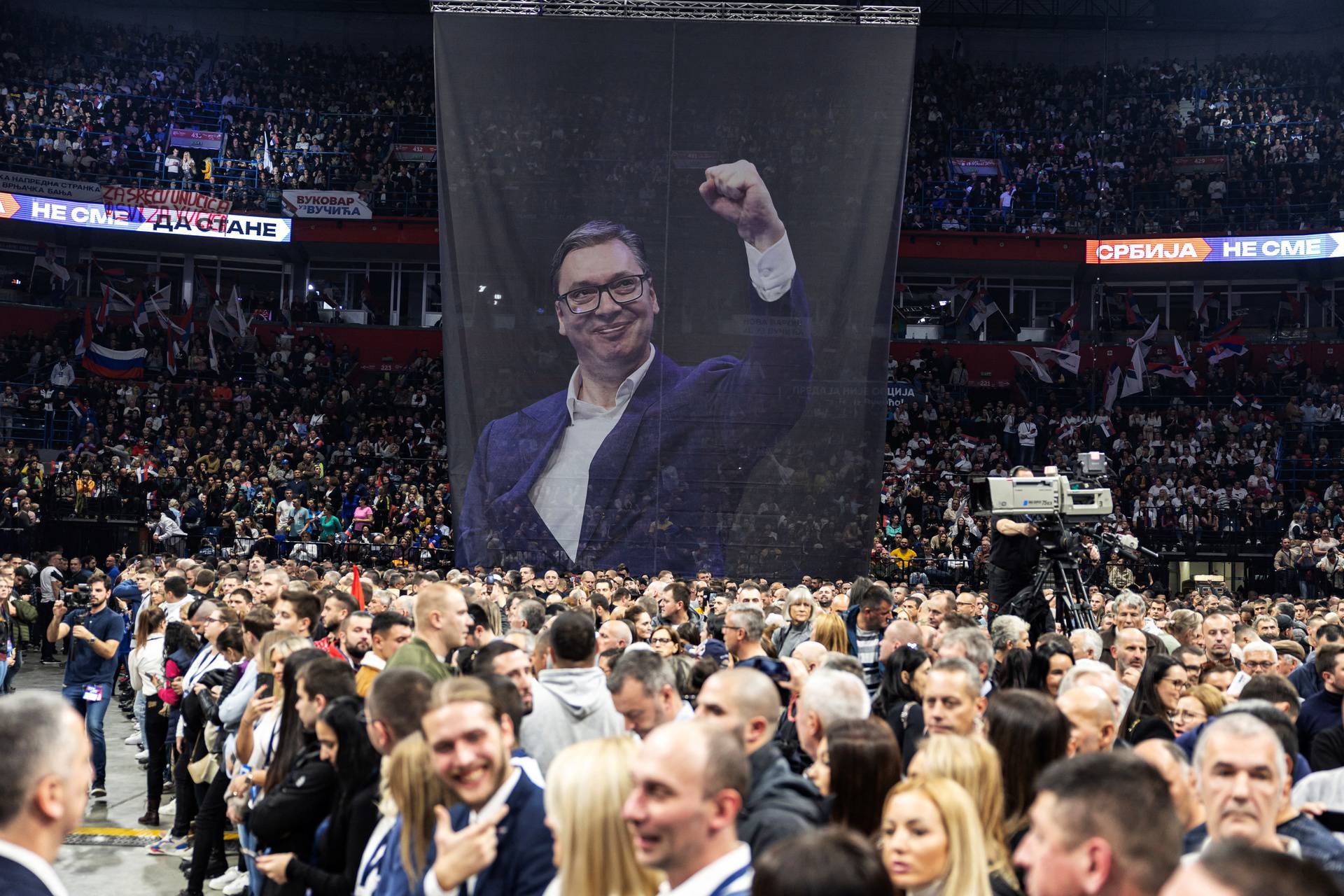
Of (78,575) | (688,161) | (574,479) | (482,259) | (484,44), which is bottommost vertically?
(78,575)

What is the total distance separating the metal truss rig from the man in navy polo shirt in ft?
45.9

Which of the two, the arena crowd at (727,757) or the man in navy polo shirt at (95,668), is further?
the man in navy polo shirt at (95,668)

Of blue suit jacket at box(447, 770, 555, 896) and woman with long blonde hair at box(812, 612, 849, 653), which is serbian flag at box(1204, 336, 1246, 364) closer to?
woman with long blonde hair at box(812, 612, 849, 653)

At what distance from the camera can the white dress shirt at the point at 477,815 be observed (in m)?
3.50

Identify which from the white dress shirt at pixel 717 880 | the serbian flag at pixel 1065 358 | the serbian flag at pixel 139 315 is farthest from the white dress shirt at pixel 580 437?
the white dress shirt at pixel 717 880

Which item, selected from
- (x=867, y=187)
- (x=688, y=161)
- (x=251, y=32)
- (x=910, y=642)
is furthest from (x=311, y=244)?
(x=910, y=642)

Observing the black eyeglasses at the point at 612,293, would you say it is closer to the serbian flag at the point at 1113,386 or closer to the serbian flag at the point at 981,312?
the serbian flag at the point at 981,312

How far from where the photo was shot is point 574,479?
20938 millimetres

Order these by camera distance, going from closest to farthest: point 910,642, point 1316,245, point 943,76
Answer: point 910,642 < point 1316,245 < point 943,76

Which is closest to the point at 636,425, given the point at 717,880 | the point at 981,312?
the point at 981,312

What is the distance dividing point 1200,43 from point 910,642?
116 feet

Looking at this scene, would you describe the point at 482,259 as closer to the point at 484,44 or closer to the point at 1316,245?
the point at 484,44

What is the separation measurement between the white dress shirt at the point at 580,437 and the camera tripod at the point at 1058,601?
38.7 ft

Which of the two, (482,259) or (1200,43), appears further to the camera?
(1200,43)
